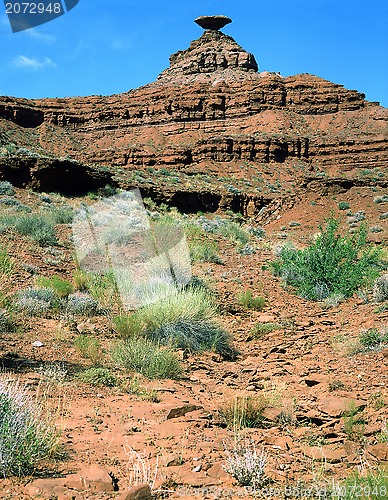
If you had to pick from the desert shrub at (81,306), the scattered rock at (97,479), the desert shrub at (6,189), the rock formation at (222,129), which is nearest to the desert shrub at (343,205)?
the rock formation at (222,129)

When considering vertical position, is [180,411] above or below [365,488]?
below

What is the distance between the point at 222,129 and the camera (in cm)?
5850

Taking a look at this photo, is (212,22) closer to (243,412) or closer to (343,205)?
(343,205)

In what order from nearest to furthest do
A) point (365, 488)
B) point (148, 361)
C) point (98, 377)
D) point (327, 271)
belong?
point (365, 488) → point (98, 377) → point (148, 361) → point (327, 271)

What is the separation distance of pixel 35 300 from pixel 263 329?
353 centimetres

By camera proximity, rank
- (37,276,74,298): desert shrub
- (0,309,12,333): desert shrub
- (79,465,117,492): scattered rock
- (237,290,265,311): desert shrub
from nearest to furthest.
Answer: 1. (79,465,117,492): scattered rock
2. (0,309,12,333): desert shrub
3. (37,276,74,298): desert shrub
4. (237,290,265,311): desert shrub

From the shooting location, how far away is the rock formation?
48.8 metres

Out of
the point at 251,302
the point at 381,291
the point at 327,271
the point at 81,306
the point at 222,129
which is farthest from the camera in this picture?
the point at 222,129

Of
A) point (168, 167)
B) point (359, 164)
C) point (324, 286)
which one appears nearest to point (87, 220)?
point (324, 286)

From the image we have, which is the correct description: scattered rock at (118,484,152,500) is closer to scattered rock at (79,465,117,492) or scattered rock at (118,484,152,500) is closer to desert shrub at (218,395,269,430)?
scattered rock at (79,465,117,492)

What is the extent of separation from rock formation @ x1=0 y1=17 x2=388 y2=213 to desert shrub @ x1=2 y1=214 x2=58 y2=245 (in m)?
24.2

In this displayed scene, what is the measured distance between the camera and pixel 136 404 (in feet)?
15.6

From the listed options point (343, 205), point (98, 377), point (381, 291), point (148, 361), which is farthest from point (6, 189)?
point (343, 205)

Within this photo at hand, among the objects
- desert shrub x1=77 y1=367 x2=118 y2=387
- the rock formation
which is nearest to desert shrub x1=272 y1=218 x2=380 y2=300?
desert shrub x1=77 y1=367 x2=118 y2=387
